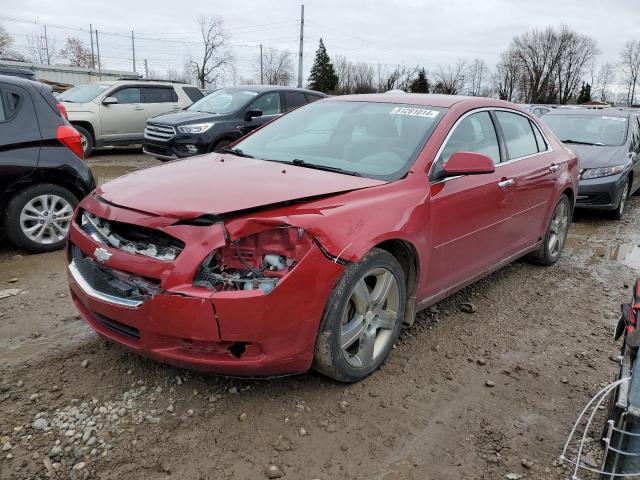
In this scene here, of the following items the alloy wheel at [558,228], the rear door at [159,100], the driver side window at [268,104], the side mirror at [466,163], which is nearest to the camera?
the side mirror at [466,163]

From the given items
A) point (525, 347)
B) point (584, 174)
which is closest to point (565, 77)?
point (584, 174)

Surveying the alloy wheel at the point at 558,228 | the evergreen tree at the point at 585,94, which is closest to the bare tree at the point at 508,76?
the evergreen tree at the point at 585,94

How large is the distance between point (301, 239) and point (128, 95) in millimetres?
11479

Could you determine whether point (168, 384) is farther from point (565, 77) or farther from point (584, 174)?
point (565, 77)

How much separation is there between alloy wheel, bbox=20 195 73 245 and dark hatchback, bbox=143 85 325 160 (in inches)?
159

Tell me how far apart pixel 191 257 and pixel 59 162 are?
11.3ft

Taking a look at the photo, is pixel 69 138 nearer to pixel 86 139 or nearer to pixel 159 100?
pixel 86 139

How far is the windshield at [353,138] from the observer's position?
3.36m

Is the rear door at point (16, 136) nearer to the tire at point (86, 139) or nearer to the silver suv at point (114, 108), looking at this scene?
the silver suv at point (114, 108)

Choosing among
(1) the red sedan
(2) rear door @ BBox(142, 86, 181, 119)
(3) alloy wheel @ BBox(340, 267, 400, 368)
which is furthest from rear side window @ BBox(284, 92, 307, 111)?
(3) alloy wheel @ BBox(340, 267, 400, 368)

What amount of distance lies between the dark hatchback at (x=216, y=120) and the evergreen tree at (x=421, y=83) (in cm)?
5285

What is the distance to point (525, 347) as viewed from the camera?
3609 mm

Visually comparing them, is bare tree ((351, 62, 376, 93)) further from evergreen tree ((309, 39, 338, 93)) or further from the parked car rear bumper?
the parked car rear bumper

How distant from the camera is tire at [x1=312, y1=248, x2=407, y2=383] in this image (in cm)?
267
